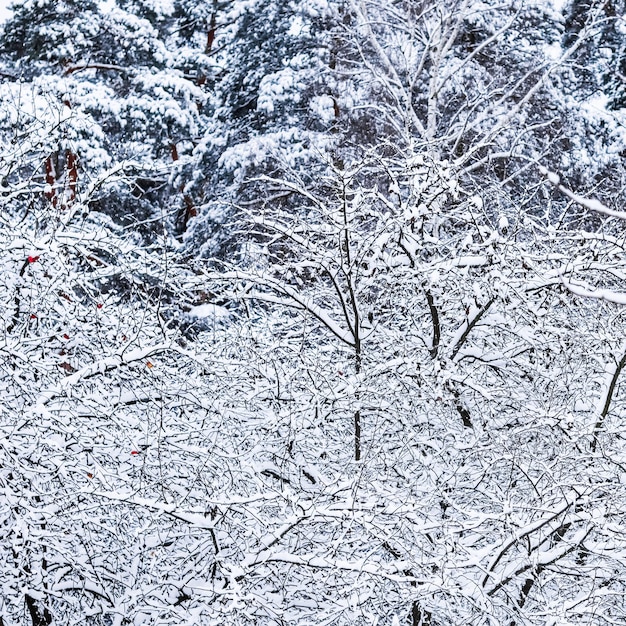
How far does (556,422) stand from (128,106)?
13869 millimetres

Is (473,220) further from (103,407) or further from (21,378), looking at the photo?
(21,378)

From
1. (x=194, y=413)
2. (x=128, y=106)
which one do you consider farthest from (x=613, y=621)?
(x=128, y=106)

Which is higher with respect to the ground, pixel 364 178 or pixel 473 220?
pixel 473 220

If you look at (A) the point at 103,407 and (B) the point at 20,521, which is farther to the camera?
(A) the point at 103,407

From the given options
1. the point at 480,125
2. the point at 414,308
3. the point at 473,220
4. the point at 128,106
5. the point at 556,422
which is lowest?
the point at 128,106

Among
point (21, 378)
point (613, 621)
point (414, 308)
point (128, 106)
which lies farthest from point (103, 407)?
point (128, 106)

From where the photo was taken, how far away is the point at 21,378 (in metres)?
5.19

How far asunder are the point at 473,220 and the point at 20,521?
130 inches

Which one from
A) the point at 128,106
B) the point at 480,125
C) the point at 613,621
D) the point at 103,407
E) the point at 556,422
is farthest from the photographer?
the point at 128,106

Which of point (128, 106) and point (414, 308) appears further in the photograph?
point (128, 106)

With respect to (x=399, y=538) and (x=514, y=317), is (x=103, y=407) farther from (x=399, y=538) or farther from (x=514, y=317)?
(x=514, y=317)

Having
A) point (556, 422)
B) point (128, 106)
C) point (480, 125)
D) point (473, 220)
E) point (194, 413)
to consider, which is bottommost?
point (128, 106)

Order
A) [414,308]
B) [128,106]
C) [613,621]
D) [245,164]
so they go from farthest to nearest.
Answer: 1. [128,106]
2. [245,164]
3. [414,308]
4. [613,621]

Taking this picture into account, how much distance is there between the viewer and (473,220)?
5.39 m
